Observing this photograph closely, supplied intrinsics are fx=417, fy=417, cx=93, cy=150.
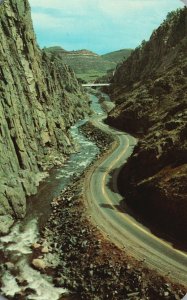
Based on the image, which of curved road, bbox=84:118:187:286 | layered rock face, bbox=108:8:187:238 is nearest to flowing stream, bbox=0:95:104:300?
curved road, bbox=84:118:187:286

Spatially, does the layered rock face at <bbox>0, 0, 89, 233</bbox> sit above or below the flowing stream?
above

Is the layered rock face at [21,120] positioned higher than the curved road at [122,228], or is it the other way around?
the layered rock face at [21,120]

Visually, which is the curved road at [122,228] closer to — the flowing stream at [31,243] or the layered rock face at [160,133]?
the layered rock face at [160,133]

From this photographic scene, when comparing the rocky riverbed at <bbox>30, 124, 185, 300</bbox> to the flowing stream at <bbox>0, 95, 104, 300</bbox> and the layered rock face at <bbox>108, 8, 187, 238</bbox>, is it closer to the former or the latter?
the flowing stream at <bbox>0, 95, 104, 300</bbox>

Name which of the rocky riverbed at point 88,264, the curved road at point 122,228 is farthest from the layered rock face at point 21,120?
the curved road at point 122,228

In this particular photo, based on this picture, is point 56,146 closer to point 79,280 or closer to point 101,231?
point 101,231

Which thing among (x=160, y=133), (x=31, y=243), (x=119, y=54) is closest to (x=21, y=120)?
(x=160, y=133)
